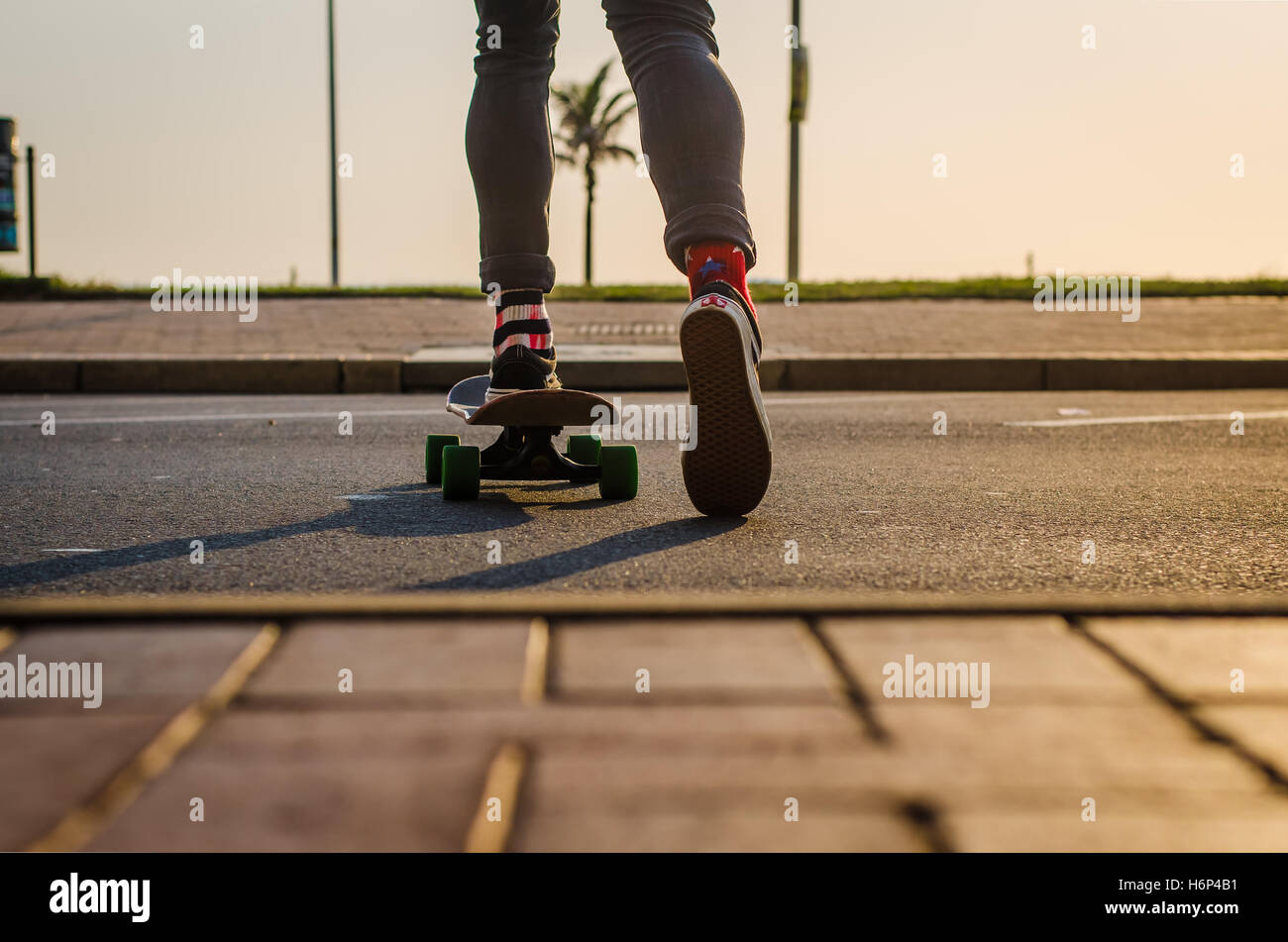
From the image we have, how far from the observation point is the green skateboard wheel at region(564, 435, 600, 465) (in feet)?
10.3

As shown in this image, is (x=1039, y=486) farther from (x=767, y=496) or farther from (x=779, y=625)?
(x=779, y=625)

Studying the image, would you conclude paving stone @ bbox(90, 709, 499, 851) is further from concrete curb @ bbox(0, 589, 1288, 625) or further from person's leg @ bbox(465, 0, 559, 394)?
person's leg @ bbox(465, 0, 559, 394)

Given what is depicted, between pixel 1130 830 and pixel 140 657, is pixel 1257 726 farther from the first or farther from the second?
pixel 140 657

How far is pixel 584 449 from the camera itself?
125 inches

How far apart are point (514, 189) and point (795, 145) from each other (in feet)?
42.4

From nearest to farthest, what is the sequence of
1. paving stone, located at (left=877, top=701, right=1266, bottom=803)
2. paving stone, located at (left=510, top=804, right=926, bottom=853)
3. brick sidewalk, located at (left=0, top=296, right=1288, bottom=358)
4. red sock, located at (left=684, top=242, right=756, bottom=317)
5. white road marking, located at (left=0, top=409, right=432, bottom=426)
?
paving stone, located at (left=510, top=804, right=926, bottom=853), paving stone, located at (left=877, top=701, right=1266, bottom=803), red sock, located at (left=684, top=242, right=756, bottom=317), white road marking, located at (left=0, top=409, right=432, bottom=426), brick sidewalk, located at (left=0, top=296, right=1288, bottom=358)

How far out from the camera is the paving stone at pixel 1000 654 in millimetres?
1263

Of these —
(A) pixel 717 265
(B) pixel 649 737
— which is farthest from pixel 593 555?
(B) pixel 649 737

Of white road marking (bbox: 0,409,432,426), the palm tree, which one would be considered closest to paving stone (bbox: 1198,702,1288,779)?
white road marking (bbox: 0,409,432,426)

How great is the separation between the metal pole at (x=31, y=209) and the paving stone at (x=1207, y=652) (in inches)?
689

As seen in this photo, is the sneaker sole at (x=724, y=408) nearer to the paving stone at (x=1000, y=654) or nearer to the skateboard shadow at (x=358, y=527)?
the skateboard shadow at (x=358, y=527)

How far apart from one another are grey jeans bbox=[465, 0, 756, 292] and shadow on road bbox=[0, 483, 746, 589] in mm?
556
